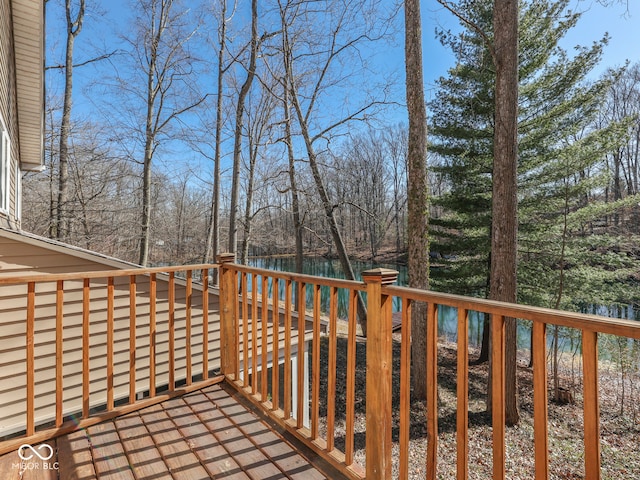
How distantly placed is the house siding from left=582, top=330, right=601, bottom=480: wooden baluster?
268cm

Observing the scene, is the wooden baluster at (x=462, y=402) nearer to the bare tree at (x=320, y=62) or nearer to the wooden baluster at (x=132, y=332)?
the wooden baluster at (x=132, y=332)

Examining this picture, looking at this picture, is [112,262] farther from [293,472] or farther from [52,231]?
[52,231]

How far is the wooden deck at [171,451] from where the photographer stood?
1769 mm

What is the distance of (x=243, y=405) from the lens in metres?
2.52

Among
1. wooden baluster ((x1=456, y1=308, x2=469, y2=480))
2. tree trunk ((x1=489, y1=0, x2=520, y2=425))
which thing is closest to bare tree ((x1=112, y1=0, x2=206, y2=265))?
tree trunk ((x1=489, y1=0, x2=520, y2=425))

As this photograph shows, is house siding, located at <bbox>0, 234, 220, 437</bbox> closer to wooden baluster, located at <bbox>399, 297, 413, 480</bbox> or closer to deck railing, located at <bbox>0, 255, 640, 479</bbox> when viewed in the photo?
deck railing, located at <bbox>0, 255, 640, 479</bbox>

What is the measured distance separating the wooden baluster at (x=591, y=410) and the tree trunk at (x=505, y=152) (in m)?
4.62

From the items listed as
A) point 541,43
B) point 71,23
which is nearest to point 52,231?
point 71,23

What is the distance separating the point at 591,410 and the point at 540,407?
0.52 ft

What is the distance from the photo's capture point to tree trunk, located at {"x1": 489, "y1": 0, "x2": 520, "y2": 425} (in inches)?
197

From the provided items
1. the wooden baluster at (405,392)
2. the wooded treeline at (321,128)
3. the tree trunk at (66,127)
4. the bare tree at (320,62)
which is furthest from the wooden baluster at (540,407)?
the tree trunk at (66,127)

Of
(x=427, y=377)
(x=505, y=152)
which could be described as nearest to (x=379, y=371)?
(x=427, y=377)

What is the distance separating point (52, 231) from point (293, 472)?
34.7ft

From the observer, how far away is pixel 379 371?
161cm
